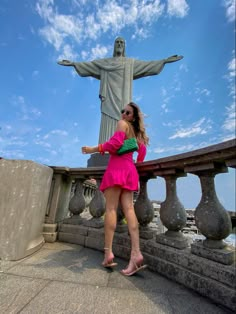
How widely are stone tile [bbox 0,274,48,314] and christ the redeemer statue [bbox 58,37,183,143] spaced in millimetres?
6543

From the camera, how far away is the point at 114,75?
8.23 meters

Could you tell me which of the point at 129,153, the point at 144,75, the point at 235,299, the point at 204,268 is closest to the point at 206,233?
the point at 204,268

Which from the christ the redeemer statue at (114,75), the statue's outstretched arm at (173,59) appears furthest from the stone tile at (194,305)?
the statue's outstretched arm at (173,59)

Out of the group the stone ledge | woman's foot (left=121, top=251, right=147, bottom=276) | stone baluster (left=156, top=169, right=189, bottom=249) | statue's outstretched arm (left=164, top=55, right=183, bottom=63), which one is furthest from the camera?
statue's outstretched arm (left=164, top=55, right=183, bottom=63)

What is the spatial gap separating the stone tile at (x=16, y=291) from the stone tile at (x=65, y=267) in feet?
0.37

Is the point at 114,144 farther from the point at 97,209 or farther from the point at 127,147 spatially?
the point at 97,209

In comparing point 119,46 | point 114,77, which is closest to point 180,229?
point 114,77

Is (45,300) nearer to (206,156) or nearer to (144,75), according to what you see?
(206,156)

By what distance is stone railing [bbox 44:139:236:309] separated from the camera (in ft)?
4.62

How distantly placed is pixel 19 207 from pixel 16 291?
95 cm

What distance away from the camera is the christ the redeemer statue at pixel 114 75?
26.4 feet

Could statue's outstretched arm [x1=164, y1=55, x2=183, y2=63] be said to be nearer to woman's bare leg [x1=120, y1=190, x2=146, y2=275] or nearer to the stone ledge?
woman's bare leg [x1=120, y1=190, x2=146, y2=275]

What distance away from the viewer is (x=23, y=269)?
1797mm

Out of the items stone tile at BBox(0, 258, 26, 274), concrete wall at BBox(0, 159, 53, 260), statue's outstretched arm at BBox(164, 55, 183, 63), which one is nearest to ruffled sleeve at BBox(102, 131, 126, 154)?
concrete wall at BBox(0, 159, 53, 260)
